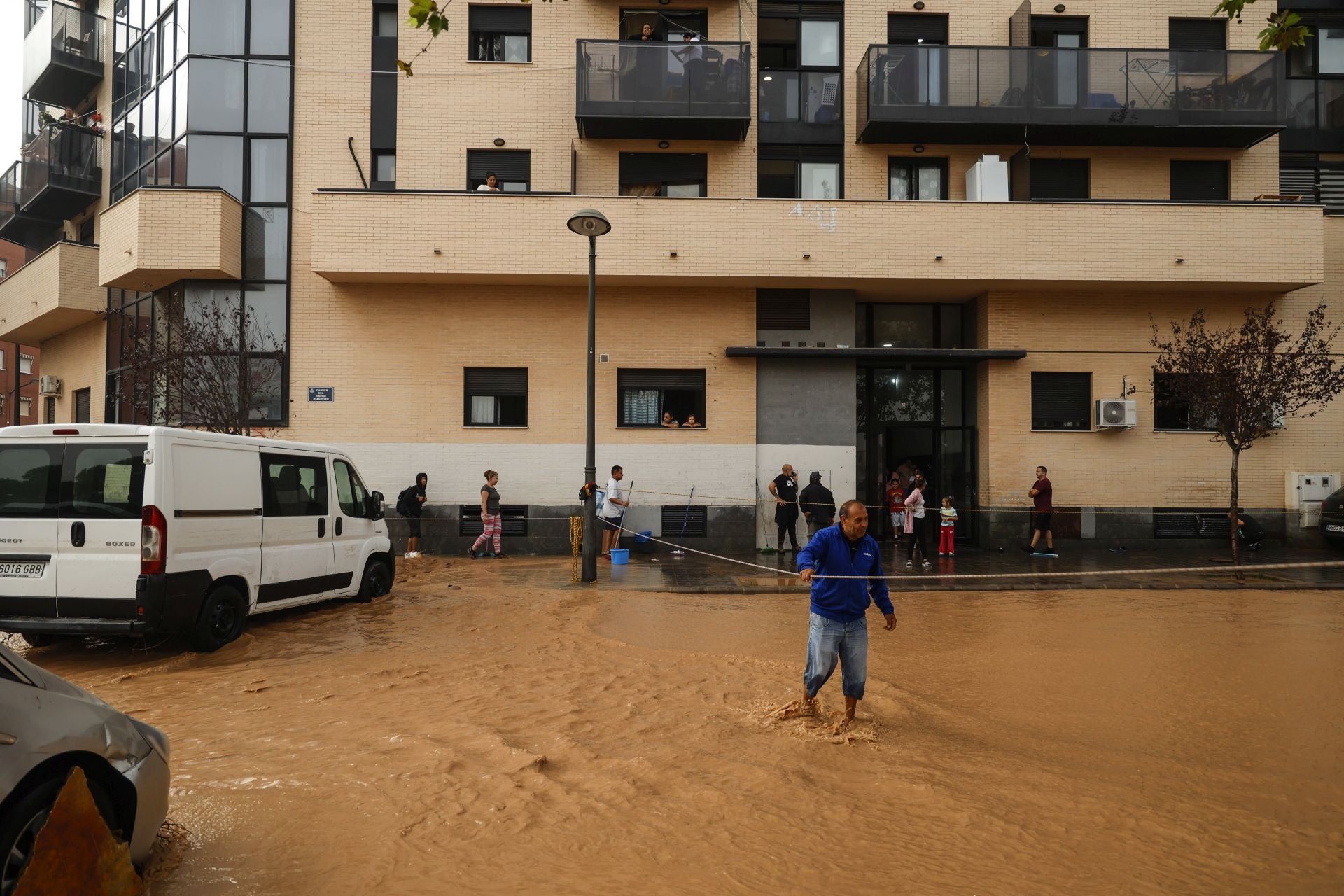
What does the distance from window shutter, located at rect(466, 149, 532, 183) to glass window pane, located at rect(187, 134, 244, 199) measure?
4.62 meters

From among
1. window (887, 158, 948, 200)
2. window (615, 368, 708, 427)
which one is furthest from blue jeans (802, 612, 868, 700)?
window (887, 158, 948, 200)

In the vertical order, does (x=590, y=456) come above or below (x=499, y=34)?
below

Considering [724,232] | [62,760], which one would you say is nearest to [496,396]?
[724,232]

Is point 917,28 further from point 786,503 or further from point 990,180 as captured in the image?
point 786,503

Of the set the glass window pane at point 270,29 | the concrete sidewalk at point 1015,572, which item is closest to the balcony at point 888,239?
the glass window pane at point 270,29

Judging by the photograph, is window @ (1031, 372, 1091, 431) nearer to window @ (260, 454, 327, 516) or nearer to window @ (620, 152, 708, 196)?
window @ (620, 152, 708, 196)

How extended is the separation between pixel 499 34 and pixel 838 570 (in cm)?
1580

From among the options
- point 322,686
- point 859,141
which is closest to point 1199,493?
point 859,141

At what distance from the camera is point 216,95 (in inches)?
662

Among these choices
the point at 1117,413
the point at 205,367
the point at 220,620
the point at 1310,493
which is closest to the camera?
the point at 220,620

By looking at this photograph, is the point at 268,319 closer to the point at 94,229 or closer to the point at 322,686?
the point at 94,229

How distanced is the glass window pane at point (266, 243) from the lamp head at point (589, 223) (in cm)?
815

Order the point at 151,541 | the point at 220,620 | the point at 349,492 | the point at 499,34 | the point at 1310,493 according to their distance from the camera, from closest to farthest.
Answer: the point at 151,541
the point at 220,620
the point at 349,492
the point at 1310,493
the point at 499,34

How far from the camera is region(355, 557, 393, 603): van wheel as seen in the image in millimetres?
10086
